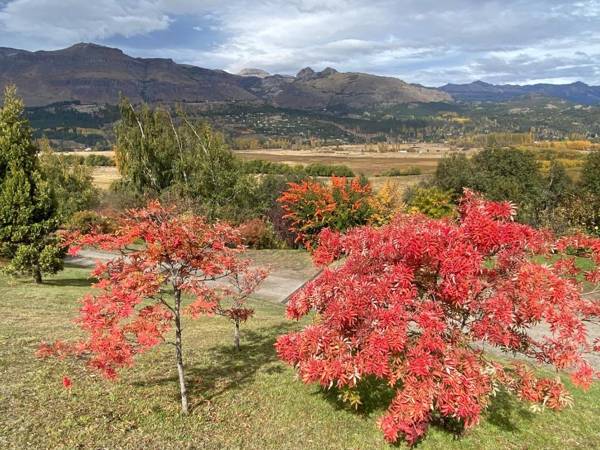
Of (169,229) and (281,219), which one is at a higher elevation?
(169,229)

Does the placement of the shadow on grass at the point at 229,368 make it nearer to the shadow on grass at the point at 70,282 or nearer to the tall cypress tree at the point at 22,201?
the tall cypress tree at the point at 22,201

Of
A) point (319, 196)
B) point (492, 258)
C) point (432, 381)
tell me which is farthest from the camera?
point (319, 196)

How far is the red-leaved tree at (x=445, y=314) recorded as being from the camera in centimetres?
652

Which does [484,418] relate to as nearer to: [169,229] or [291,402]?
[291,402]

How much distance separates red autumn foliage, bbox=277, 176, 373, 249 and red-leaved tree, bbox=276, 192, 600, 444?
2560cm

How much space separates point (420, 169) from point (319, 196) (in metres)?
71.9

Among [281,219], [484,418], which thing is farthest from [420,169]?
[484,418]

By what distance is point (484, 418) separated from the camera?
963 cm

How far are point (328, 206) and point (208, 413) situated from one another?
2506 centimetres

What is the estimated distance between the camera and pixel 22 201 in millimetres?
18406

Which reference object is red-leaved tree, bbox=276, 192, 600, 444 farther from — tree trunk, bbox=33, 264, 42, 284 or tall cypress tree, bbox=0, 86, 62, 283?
tree trunk, bbox=33, 264, 42, 284

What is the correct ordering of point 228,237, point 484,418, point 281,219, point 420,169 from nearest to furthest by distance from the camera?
point 228,237, point 484,418, point 281,219, point 420,169

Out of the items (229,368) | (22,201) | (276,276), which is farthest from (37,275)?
(229,368)

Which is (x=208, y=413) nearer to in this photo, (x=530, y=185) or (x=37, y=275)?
(x=37, y=275)
